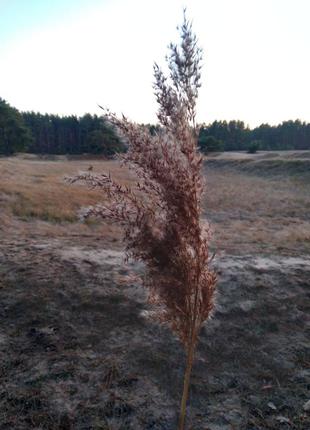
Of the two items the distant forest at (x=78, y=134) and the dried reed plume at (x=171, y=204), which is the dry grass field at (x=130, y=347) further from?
the distant forest at (x=78, y=134)

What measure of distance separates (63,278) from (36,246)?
2673mm

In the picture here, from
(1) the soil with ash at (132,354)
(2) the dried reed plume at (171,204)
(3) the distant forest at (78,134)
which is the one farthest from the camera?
(3) the distant forest at (78,134)

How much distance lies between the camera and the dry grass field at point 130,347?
474 centimetres

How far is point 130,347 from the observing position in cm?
600

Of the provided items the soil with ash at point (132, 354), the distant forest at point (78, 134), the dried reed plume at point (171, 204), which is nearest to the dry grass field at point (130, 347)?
the soil with ash at point (132, 354)

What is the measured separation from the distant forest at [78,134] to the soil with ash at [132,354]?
60605 mm

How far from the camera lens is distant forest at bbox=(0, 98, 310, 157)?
241ft

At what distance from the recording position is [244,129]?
115250 mm

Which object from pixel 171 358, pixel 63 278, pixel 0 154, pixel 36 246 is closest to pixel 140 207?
pixel 171 358

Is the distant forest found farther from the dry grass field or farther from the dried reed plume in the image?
the dried reed plume

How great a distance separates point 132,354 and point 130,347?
0.18m

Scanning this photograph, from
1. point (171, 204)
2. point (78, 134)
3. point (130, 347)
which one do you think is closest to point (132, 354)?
point (130, 347)

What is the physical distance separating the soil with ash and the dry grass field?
0.02m

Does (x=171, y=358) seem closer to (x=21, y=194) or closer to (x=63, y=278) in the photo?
(x=63, y=278)
